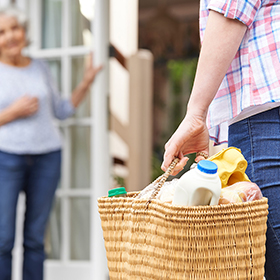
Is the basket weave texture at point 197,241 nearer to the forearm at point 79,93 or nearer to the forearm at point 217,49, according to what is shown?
the forearm at point 217,49

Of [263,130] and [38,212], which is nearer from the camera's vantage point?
[263,130]

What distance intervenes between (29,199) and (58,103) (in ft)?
1.71

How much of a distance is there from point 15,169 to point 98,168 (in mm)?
547

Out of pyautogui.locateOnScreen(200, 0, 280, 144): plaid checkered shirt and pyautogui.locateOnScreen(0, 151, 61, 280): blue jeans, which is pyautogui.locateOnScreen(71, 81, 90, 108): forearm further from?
pyautogui.locateOnScreen(200, 0, 280, 144): plaid checkered shirt

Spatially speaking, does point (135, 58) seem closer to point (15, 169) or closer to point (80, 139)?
point (80, 139)

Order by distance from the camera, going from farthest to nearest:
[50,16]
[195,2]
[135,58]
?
[195,2], [135,58], [50,16]

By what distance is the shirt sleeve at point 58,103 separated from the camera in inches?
86.2

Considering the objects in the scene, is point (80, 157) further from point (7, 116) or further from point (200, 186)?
point (200, 186)

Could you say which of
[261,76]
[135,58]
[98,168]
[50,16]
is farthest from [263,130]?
[135,58]

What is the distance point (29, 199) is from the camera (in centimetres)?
201

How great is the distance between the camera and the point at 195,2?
546cm

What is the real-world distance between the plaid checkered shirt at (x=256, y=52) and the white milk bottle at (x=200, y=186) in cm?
19

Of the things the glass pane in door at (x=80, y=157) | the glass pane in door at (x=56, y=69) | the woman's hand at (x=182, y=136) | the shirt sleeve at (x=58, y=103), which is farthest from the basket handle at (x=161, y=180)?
the glass pane in door at (x=56, y=69)

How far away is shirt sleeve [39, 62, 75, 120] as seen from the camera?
2.19 m
